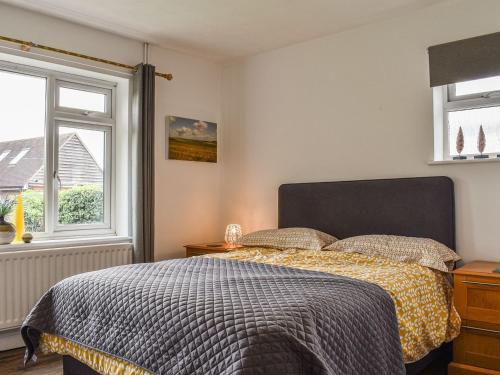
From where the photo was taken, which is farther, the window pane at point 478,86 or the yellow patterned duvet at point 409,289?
the window pane at point 478,86

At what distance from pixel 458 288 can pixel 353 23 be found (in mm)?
2205

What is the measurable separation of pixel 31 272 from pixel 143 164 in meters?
1.19

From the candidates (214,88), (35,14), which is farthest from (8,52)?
(214,88)

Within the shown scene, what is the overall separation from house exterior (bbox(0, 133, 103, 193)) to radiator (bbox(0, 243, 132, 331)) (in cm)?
56

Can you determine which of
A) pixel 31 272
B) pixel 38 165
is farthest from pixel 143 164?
pixel 31 272

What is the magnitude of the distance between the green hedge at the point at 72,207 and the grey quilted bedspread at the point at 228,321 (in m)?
1.32

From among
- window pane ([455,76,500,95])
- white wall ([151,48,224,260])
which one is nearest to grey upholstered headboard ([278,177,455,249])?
window pane ([455,76,500,95])

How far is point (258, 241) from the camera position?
3.70 metres

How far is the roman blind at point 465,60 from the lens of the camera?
117 inches

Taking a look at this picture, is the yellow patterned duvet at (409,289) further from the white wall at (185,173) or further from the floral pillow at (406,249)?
the white wall at (185,173)

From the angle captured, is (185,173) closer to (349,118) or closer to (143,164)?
(143,164)

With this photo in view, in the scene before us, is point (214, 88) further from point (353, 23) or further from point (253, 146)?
point (353, 23)

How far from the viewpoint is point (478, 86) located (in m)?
3.23

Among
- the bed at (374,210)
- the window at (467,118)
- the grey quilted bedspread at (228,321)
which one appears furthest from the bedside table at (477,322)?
the window at (467,118)
